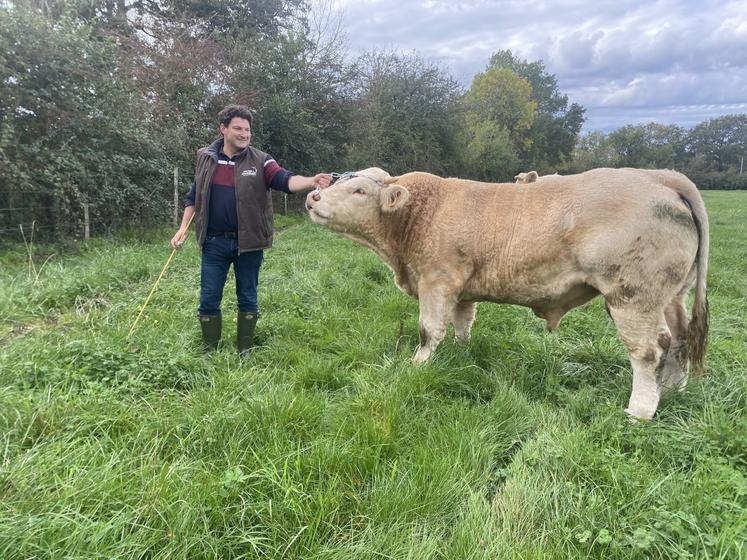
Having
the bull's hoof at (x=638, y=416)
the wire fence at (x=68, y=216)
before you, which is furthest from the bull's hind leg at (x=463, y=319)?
the wire fence at (x=68, y=216)

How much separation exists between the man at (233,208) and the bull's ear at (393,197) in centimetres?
66

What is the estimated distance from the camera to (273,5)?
1977 centimetres

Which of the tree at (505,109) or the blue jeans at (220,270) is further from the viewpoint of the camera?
the tree at (505,109)

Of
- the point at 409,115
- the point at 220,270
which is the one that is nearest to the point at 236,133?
the point at 220,270

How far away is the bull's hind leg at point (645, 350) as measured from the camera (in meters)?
3.20

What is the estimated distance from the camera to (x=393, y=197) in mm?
4027

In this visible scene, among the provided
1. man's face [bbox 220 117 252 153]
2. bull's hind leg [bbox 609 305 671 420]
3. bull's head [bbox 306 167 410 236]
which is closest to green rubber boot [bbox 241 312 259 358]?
bull's head [bbox 306 167 410 236]

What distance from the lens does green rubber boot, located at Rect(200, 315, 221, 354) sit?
4.24 metres

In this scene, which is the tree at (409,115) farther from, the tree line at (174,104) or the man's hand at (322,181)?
the man's hand at (322,181)

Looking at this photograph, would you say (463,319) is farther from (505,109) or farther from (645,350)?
(505,109)

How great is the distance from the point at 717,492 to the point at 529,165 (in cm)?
4547

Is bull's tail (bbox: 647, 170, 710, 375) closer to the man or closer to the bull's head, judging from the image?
the bull's head

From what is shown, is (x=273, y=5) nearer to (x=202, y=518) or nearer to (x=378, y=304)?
(x=378, y=304)

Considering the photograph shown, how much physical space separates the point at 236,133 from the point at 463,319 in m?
2.71
